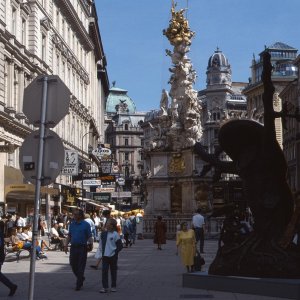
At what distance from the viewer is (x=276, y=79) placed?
114 meters

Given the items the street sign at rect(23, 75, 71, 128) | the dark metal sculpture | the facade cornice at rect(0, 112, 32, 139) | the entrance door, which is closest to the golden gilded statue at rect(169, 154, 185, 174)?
the entrance door

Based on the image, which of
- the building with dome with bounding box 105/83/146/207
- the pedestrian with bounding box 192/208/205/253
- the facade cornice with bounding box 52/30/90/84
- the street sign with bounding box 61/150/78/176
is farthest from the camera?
the building with dome with bounding box 105/83/146/207

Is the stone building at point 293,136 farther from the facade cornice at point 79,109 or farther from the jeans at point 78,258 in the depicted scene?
the jeans at point 78,258

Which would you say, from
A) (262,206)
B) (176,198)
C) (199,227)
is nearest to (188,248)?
(262,206)

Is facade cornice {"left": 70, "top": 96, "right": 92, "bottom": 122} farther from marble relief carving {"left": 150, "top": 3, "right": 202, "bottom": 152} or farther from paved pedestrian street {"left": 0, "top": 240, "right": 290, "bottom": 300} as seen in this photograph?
paved pedestrian street {"left": 0, "top": 240, "right": 290, "bottom": 300}

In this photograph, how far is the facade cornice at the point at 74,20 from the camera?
203 feet

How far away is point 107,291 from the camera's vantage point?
54.2 feet

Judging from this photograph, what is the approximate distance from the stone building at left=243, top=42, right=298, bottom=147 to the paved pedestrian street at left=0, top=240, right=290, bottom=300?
78626 millimetres

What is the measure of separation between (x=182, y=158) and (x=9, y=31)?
1272 cm

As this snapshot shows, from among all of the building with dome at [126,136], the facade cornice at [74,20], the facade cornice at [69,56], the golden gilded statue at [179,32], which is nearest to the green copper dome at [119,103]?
the building with dome at [126,136]

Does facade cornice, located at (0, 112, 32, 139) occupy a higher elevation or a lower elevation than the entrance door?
higher

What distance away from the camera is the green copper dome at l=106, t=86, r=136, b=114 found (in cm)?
19162

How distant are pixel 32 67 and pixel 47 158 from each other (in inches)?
1605

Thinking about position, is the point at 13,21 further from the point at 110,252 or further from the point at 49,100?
the point at 49,100
